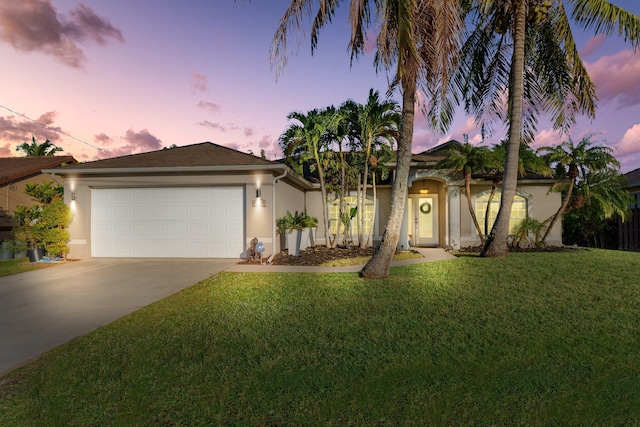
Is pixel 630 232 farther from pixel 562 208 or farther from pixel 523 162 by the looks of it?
pixel 523 162

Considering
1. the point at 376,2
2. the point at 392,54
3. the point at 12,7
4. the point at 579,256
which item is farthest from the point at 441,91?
the point at 12,7

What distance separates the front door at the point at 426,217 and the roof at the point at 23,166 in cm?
1697

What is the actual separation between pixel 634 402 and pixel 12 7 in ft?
49.3

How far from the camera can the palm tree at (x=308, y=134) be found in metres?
11.4

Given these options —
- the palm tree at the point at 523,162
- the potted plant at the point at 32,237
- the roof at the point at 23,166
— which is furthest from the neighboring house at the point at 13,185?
the palm tree at the point at 523,162

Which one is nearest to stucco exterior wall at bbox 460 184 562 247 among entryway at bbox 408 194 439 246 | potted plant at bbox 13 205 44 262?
entryway at bbox 408 194 439 246

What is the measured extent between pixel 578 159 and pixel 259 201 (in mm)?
10897

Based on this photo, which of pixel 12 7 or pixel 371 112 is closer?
pixel 12 7

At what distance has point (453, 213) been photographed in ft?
44.6

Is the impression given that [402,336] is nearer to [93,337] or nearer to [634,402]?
[634,402]

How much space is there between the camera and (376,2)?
7523 mm

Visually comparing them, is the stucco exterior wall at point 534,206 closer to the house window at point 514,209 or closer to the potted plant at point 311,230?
the house window at point 514,209

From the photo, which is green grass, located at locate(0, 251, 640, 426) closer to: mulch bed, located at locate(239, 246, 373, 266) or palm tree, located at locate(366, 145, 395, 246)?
mulch bed, located at locate(239, 246, 373, 266)

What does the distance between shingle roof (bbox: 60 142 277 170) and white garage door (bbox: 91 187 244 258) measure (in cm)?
81
